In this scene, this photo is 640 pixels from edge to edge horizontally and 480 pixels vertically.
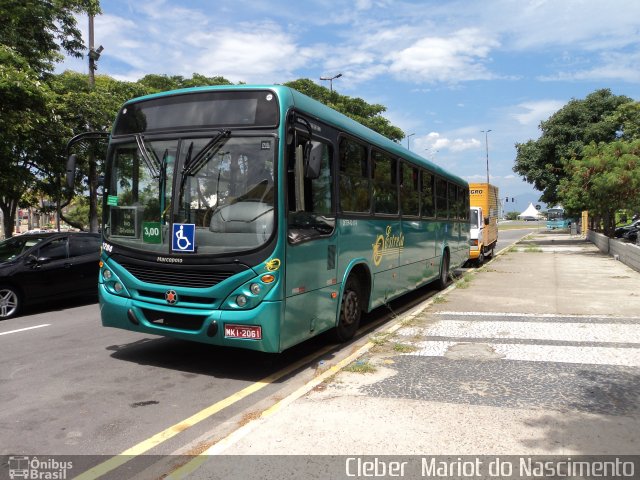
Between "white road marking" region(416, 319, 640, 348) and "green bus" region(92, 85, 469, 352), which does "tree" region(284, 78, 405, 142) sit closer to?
"white road marking" region(416, 319, 640, 348)

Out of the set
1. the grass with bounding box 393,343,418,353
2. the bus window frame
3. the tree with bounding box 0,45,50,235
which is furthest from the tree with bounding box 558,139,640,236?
the tree with bounding box 0,45,50,235

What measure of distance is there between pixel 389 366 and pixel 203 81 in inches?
1125

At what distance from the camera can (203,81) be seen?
3081 centimetres

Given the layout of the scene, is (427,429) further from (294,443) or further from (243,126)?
(243,126)

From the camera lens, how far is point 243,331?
500cm

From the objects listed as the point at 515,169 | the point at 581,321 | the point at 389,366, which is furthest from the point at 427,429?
the point at 515,169

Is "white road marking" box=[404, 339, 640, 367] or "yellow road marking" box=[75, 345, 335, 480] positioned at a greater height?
"white road marking" box=[404, 339, 640, 367]

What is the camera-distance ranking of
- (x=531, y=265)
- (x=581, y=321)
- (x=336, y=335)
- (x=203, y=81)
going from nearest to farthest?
(x=336, y=335) < (x=581, y=321) < (x=531, y=265) < (x=203, y=81)

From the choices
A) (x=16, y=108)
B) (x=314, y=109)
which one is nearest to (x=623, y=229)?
(x=314, y=109)

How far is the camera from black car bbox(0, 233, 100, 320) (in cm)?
918

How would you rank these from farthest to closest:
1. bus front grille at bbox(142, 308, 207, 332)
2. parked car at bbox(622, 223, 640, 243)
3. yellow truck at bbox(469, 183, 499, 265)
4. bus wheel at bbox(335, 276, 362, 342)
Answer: parked car at bbox(622, 223, 640, 243) < yellow truck at bbox(469, 183, 499, 265) < bus wheel at bbox(335, 276, 362, 342) < bus front grille at bbox(142, 308, 207, 332)

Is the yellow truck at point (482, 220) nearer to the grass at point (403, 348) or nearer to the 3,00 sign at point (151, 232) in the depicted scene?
the grass at point (403, 348)

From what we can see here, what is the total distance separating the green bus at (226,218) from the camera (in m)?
5.04

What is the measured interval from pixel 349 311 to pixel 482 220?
1312cm
